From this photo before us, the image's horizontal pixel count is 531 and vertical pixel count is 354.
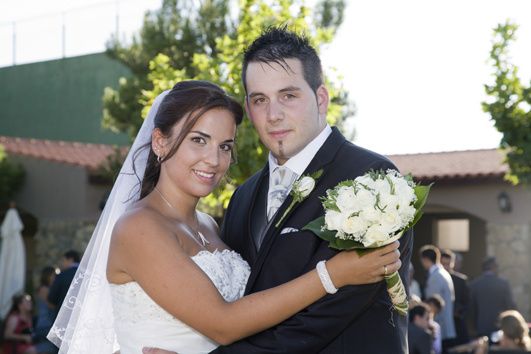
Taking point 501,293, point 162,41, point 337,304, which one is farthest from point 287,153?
point 162,41

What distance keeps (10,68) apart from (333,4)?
1281 centimetres

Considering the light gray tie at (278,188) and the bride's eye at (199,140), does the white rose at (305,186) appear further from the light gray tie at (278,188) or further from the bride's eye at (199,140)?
the bride's eye at (199,140)

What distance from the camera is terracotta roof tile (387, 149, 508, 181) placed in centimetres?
1808

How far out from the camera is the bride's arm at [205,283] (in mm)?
3859

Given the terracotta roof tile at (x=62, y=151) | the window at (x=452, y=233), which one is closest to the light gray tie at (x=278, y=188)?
the terracotta roof tile at (x=62, y=151)

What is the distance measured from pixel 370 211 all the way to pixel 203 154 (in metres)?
1.11

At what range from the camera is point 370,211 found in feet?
11.8

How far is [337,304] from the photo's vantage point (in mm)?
3938

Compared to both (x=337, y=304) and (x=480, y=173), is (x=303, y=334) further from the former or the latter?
(x=480, y=173)

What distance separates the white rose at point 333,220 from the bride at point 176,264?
7.8 inches

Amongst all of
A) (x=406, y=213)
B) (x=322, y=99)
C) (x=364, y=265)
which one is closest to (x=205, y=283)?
(x=364, y=265)

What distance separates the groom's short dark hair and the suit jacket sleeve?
2.93ft

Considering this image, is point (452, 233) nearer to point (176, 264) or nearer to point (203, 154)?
point (203, 154)

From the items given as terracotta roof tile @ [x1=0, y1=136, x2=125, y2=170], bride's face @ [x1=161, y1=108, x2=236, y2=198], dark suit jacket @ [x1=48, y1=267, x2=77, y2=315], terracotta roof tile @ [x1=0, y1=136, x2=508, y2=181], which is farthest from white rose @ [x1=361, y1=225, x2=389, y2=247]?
terracotta roof tile @ [x1=0, y1=136, x2=125, y2=170]
